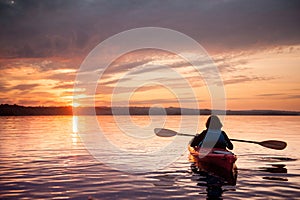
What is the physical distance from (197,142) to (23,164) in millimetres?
9865

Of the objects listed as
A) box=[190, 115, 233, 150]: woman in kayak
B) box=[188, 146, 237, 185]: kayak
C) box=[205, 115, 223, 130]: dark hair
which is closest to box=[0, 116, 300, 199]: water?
box=[188, 146, 237, 185]: kayak

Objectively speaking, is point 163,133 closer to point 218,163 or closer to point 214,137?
point 214,137

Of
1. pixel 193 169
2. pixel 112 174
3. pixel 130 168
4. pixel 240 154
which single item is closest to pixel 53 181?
pixel 112 174

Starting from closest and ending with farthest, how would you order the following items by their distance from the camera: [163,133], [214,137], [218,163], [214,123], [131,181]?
[131,181]
[218,163]
[214,137]
[214,123]
[163,133]

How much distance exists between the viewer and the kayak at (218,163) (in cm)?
1464

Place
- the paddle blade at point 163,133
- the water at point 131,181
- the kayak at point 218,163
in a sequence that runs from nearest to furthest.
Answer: the water at point 131,181
the kayak at point 218,163
the paddle blade at point 163,133

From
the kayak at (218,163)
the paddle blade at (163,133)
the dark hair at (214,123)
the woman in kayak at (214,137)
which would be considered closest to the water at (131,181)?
the kayak at (218,163)

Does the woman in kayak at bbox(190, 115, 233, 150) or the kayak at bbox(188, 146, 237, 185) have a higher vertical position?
the woman in kayak at bbox(190, 115, 233, 150)

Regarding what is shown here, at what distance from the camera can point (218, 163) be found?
1512 cm

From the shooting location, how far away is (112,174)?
15.2 meters

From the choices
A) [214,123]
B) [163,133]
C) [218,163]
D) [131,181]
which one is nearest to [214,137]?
[214,123]

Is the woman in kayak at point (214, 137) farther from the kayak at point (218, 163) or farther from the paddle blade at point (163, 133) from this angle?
the paddle blade at point (163, 133)

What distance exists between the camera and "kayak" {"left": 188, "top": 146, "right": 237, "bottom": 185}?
1464 cm

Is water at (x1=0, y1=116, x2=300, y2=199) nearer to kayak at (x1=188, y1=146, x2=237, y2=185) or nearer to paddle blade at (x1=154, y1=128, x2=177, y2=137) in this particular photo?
kayak at (x1=188, y1=146, x2=237, y2=185)
